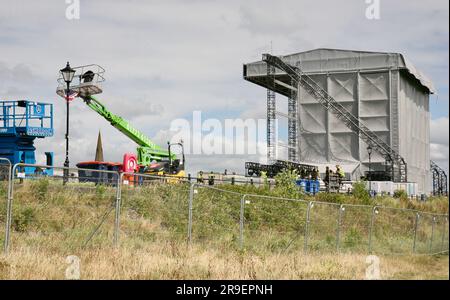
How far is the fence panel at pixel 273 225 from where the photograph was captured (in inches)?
671

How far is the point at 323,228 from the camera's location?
65.4ft

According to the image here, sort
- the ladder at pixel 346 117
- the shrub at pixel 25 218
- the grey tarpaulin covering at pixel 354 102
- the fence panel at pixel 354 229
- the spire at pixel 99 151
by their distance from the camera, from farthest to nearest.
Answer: the grey tarpaulin covering at pixel 354 102 < the ladder at pixel 346 117 < the spire at pixel 99 151 < the fence panel at pixel 354 229 < the shrub at pixel 25 218

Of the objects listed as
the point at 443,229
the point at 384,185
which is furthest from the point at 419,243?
the point at 384,185

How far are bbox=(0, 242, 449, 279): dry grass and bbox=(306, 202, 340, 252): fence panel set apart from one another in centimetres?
353

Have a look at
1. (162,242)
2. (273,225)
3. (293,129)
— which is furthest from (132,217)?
(293,129)

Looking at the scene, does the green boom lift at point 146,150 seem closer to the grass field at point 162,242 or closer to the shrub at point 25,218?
the grass field at point 162,242

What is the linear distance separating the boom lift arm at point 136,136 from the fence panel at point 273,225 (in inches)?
742

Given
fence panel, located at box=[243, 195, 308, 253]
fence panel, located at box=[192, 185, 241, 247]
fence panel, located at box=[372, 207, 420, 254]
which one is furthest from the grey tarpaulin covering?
fence panel, located at box=[192, 185, 241, 247]

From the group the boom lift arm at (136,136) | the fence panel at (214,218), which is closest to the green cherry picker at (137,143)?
the boom lift arm at (136,136)

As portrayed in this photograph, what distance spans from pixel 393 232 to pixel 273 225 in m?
6.82

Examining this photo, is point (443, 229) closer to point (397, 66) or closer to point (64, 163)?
point (64, 163)

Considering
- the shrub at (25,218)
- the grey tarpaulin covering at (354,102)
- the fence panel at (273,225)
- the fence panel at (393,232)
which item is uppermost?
the grey tarpaulin covering at (354,102)

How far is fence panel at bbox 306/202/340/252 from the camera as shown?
18.8 m

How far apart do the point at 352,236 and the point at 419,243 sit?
3840 mm
